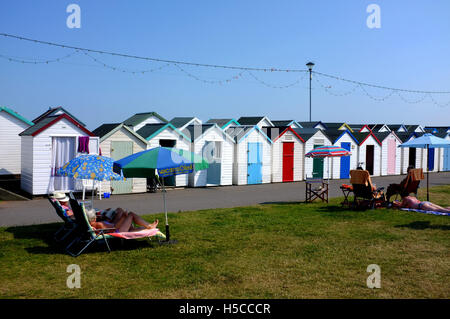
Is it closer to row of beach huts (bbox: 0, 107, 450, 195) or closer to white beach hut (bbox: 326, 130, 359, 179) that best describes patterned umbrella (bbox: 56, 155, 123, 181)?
row of beach huts (bbox: 0, 107, 450, 195)

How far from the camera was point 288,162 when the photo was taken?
22.0 metres

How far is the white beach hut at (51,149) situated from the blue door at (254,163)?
24.2ft

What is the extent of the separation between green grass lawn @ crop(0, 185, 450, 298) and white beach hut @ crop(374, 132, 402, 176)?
16.2 metres

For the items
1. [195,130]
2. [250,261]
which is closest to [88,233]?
[250,261]

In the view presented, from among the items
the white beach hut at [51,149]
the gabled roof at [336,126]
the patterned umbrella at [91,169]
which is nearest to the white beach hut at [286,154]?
the white beach hut at [51,149]

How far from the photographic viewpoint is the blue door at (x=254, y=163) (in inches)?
807

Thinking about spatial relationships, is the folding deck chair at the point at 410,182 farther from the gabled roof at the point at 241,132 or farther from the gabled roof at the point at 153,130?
the gabled roof at the point at 153,130

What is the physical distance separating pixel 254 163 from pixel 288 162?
2191mm

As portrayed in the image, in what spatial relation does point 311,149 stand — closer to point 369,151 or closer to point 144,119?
point 369,151

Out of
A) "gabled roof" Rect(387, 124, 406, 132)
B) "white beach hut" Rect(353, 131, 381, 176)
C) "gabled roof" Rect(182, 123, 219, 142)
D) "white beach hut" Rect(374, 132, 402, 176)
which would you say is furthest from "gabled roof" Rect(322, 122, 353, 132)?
"gabled roof" Rect(182, 123, 219, 142)

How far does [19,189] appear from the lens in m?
15.9
